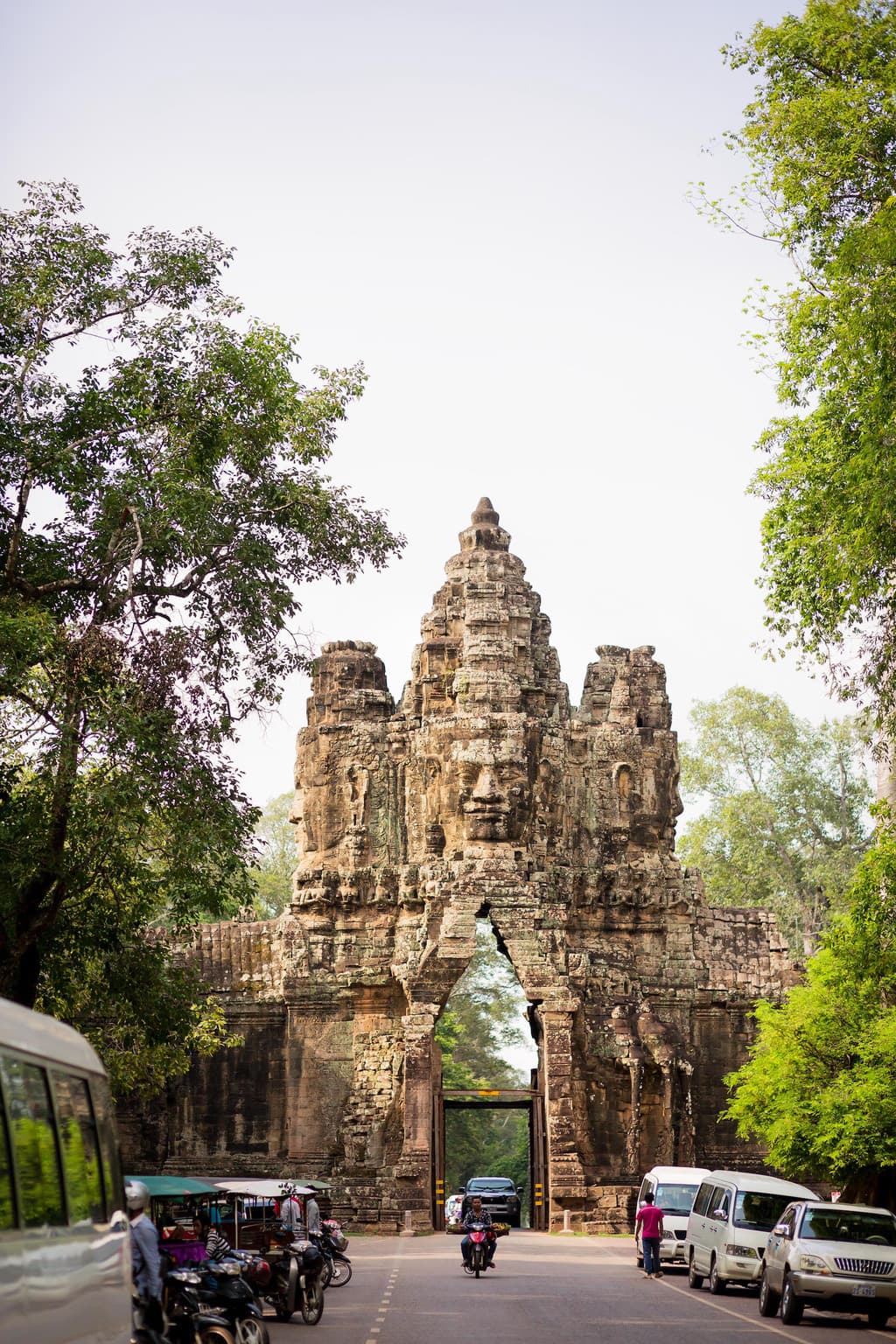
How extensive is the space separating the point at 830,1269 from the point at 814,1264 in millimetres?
163

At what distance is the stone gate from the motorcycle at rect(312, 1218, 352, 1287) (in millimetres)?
9071

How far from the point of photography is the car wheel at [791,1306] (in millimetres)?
16312

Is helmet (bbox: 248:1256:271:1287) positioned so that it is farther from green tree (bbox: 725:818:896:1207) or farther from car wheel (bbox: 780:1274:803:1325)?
green tree (bbox: 725:818:896:1207)

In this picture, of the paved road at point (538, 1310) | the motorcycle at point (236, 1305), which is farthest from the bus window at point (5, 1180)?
the paved road at point (538, 1310)

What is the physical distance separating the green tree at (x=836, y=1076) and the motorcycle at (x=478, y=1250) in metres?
6.03

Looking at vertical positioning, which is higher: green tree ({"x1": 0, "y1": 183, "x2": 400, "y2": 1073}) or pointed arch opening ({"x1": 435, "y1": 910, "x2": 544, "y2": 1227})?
green tree ({"x1": 0, "y1": 183, "x2": 400, "y2": 1073})

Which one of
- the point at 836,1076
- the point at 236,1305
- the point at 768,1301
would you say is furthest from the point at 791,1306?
the point at 836,1076

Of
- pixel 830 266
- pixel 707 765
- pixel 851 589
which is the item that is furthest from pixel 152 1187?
pixel 707 765

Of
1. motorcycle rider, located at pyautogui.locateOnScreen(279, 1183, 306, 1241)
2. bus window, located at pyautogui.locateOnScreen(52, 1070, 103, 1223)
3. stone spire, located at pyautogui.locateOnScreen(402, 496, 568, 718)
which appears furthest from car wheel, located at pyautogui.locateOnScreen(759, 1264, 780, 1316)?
stone spire, located at pyautogui.locateOnScreen(402, 496, 568, 718)

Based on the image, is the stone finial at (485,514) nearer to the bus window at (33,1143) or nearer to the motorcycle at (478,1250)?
the motorcycle at (478,1250)

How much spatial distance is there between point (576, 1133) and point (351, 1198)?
15.6 feet

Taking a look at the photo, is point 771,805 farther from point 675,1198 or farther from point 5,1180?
point 5,1180

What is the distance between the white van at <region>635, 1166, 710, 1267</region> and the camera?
77.9ft

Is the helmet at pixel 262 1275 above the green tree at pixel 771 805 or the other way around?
the other way around
